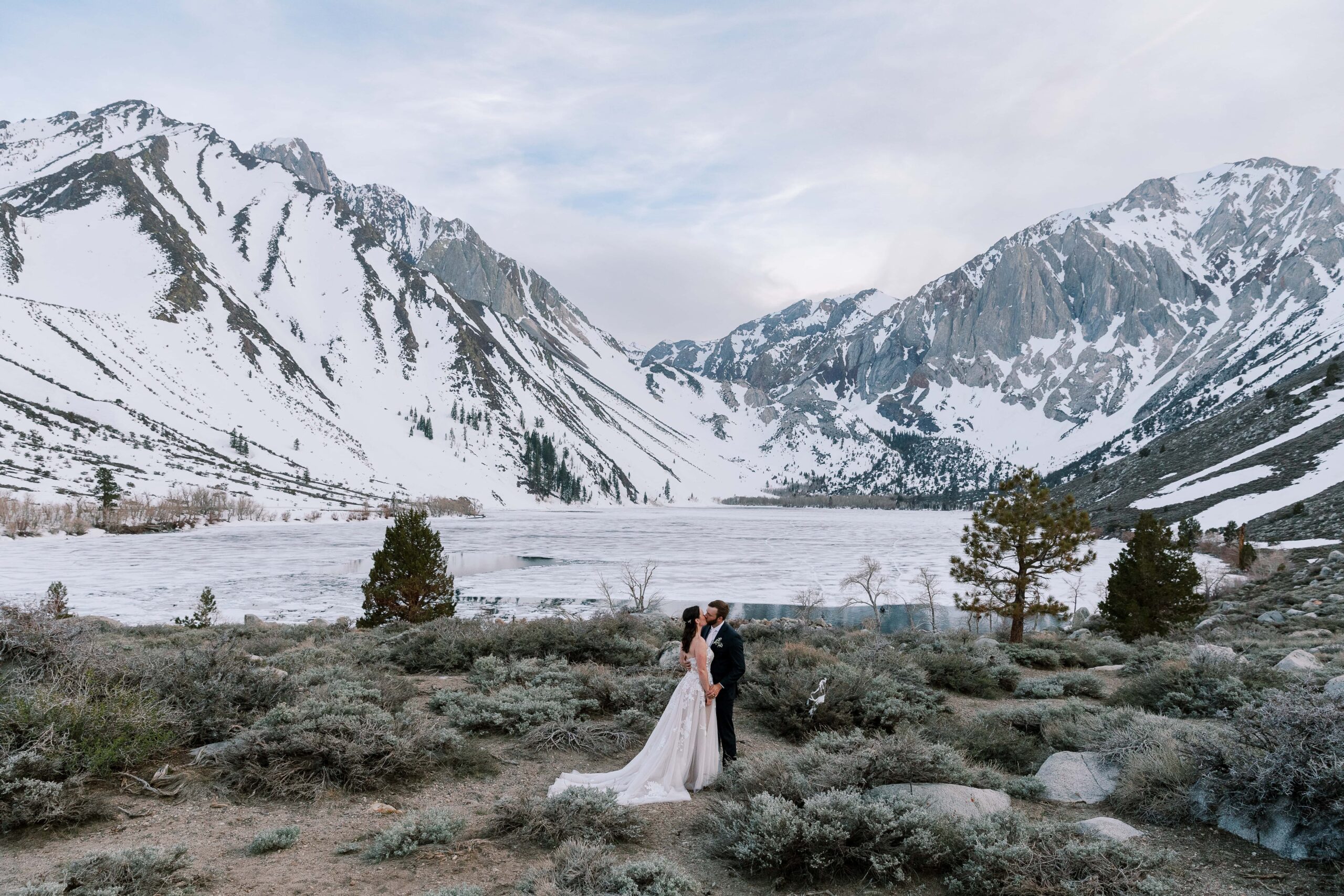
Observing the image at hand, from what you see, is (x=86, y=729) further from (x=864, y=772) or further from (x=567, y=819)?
(x=864, y=772)

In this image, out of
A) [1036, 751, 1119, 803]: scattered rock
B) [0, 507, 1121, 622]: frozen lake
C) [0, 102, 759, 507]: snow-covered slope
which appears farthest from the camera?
[0, 102, 759, 507]: snow-covered slope

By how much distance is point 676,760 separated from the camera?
27.6 ft

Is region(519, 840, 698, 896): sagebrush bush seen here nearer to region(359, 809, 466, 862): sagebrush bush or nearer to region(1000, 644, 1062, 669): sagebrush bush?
region(359, 809, 466, 862): sagebrush bush

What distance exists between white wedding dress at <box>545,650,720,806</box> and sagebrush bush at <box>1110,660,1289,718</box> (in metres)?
6.78

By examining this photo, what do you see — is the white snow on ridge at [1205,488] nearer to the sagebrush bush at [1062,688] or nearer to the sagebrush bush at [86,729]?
the sagebrush bush at [1062,688]

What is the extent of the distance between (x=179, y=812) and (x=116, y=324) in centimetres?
18382

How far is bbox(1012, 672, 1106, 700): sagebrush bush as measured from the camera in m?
13.4

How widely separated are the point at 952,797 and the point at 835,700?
3864mm

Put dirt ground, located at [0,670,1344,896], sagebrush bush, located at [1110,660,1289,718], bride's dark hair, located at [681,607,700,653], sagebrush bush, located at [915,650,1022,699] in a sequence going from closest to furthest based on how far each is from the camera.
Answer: dirt ground, located at [0,670,1344,896] → bride's dark hair, located at [681,607,700,653] → sagebrush bush, located at [1110,660,1289,718] → sagebrush bush, located at [915,650,1022,699]

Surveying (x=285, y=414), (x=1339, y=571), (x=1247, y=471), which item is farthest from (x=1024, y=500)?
(x=285, y=414)

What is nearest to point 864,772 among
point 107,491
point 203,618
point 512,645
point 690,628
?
point 690,628

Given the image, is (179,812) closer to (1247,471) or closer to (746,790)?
(746,790)

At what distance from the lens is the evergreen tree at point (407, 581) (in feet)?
79.2

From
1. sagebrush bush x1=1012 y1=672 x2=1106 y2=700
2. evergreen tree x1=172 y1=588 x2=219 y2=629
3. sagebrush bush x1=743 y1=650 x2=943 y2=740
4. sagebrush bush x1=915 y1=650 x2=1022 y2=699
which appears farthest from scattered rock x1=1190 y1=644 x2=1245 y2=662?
evergreen tree x1=172 y1=588 x2=219 y2=629
